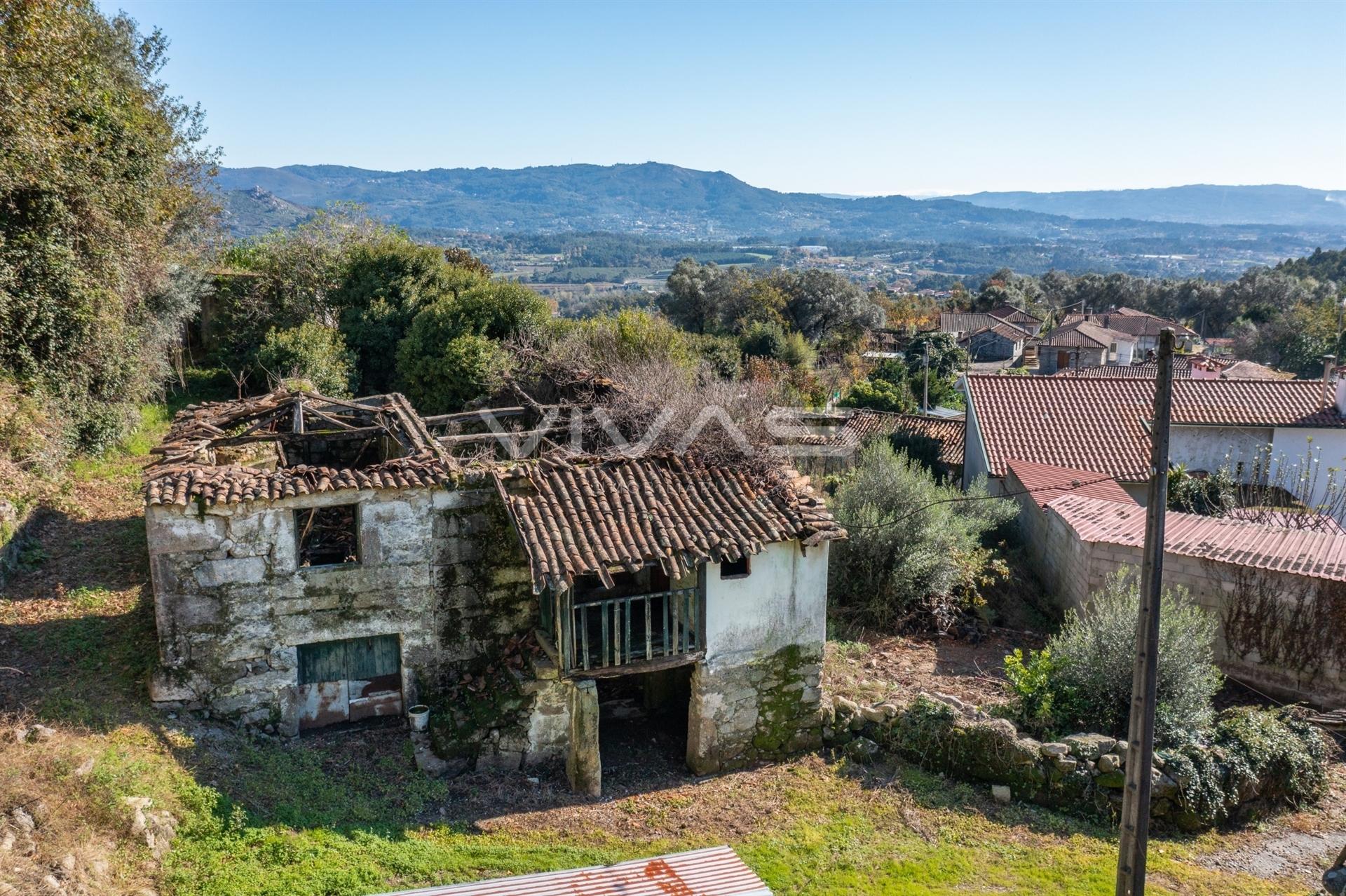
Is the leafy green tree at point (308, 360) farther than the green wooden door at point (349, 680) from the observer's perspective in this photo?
Yes

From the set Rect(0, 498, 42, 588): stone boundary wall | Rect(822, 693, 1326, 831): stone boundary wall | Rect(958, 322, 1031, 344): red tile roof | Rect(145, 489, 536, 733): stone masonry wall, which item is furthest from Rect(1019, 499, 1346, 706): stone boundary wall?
Rect(958, 322, 1031, 344): red tile roof

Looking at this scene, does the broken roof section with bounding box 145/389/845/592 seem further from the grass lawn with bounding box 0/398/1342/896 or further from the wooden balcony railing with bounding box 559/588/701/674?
the grass lawn with bounding box 0/398/1342/896

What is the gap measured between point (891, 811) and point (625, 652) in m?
4.14

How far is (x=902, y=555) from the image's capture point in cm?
1842

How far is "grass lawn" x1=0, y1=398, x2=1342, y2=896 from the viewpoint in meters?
9.09

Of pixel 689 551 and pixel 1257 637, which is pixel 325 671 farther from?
pixel 1257 637

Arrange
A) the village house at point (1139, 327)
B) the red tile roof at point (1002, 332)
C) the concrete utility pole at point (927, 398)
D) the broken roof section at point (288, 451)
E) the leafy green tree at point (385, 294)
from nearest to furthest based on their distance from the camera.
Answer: the broken roof section at point (288, 451) → the leafy green tree at point (385, 294) → the concrete utility pole at point (927, 398) → the red tile roof at point (1002, 332) → the village house at point (1139, 327)

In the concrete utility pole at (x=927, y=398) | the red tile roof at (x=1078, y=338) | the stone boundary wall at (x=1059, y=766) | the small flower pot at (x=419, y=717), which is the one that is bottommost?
the stone boundary wall at (x=1059, y=766)

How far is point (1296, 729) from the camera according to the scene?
1291cm

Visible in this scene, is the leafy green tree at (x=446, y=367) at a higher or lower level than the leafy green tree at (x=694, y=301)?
lower

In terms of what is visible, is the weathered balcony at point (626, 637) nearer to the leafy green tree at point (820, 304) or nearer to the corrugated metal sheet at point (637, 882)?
the corrugated metal sheet at point (637, 882)

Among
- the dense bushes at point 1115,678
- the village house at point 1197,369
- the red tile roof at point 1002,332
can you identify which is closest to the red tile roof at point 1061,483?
the dense bushes at point 1115,678

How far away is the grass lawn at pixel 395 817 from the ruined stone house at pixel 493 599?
2.05ft

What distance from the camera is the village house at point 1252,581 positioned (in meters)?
14.9
